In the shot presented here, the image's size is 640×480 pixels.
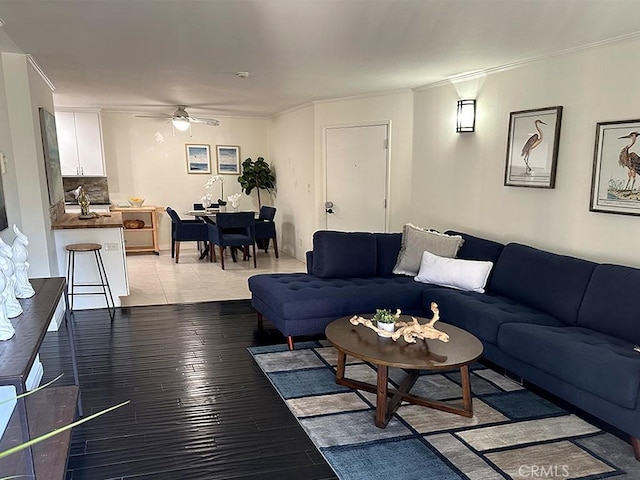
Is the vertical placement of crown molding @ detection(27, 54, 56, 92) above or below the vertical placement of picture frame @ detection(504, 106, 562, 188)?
above

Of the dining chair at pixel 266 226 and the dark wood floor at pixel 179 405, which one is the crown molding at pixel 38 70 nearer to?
the dark wood floor at pixel 179 405

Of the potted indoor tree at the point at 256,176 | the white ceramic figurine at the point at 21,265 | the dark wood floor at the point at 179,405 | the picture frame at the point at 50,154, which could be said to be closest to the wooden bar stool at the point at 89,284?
the dark wood floor at the point at 179,405

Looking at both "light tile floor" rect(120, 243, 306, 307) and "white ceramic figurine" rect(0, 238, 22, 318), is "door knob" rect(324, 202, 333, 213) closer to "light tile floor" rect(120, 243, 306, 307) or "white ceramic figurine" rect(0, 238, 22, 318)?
"light tile floor" rect(120, 243, 306, 307)

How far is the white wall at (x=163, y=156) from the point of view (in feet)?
25.3

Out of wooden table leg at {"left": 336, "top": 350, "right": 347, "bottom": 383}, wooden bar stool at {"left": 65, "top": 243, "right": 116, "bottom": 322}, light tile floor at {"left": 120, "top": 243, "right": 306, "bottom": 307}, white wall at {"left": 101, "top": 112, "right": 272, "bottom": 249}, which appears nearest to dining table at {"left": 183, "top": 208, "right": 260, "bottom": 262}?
light tile floor at {"left": 120, "top": 243, "right": 306, "bottom": 307}

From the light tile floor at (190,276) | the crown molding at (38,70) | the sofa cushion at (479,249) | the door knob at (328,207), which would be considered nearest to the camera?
the crown molding at (38,70)

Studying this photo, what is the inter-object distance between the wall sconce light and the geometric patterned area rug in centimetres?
240

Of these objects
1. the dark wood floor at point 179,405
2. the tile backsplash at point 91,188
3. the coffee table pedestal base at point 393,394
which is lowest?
the dark wood floor at point 179,405

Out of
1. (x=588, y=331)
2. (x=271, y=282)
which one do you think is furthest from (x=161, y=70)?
(x=588, y=331)

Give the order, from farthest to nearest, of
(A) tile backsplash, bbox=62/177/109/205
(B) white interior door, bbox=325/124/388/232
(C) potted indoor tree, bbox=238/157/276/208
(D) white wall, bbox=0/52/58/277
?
1. (C) potted indoor tree, bbox=238/157/276/208
2. (A) tile backsplash, bbox=62/177/109/205
3. (B) white interior door, bbox=325/124/388/232
4. (D) white wall, bbox=0/52/58/277

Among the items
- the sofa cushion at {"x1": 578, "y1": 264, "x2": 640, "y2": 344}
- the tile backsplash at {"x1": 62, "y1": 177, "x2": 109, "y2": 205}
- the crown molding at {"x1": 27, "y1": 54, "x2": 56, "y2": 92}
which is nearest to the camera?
the sofa cushion at {"x1": 578, "y1": 264, "x2": 640, "y2": 344}

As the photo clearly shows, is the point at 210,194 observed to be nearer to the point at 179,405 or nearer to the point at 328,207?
the point at 328,207

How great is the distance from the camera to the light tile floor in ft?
17.1

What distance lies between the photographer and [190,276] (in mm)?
6211
